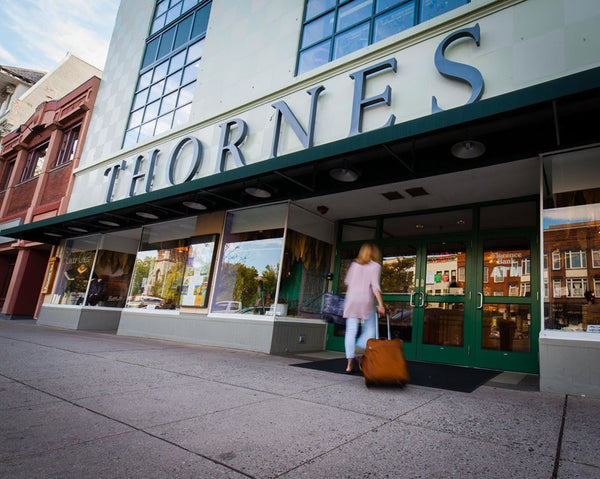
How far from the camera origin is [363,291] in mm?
4770

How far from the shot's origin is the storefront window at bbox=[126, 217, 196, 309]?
9.30 metres

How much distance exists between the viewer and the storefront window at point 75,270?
11656mm

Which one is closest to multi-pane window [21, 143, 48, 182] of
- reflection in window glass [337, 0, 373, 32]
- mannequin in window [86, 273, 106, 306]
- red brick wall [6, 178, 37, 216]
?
red brick wall [6, 178, 37, 216]

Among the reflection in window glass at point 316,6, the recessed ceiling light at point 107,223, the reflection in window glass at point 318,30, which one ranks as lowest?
the recessed ceiling light at point 107,223

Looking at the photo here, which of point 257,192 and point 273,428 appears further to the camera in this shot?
point 257,192

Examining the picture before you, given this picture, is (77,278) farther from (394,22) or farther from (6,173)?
(6,173)

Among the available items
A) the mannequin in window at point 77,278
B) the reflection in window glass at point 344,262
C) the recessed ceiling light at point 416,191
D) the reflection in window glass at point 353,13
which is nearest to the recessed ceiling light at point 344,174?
the recessed ceiling light at point 416,191

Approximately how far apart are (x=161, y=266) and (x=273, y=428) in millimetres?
8265

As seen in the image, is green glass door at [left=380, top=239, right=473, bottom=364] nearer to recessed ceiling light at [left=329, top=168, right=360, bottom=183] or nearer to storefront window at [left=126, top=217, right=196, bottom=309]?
recessed ceiling light at [left=329, top=168, right=360, bottom=183]

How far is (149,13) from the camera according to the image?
13750 mm

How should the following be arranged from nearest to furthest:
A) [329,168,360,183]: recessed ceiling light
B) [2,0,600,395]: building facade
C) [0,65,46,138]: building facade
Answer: [2,0,600,395]: building facade < [329,168,360,183]: recessed ceiling light < [0,65,46,138]: building facade

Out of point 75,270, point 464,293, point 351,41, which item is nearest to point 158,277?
point 75,270

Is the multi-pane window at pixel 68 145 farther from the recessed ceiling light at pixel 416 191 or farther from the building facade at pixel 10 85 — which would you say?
the recessed ceiling light at pixel 416 191

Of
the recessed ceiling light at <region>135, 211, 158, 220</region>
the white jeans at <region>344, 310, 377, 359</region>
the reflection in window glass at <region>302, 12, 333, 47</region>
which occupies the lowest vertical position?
the white jeans at <region>344, 310, 377, 359</region>
